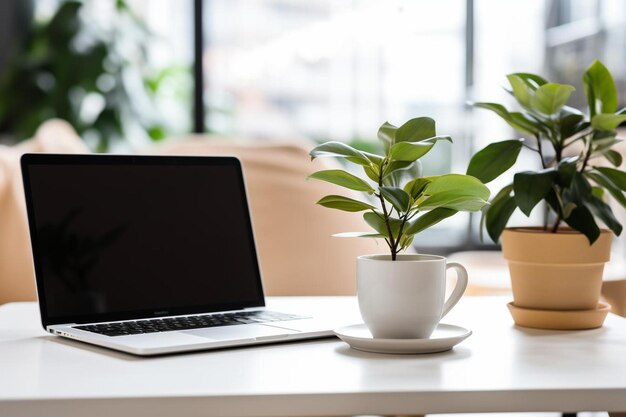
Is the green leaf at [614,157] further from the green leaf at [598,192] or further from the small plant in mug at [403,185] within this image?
the small plant in mug at [403,185]

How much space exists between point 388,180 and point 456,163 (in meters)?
3.39

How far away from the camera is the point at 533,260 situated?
108 cm

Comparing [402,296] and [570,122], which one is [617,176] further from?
[402,296]

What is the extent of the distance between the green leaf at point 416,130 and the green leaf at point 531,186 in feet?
0.50

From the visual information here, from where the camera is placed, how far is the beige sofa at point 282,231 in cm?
173

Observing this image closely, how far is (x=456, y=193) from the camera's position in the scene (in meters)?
0.92

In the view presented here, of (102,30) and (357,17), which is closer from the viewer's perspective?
(102,30)

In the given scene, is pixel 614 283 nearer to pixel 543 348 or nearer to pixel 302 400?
pixel 543 348

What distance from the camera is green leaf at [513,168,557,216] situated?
1026 millimetres

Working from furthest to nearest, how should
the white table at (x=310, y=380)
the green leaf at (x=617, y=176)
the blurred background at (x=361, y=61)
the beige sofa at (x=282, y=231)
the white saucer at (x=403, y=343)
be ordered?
the blurred background at (x=361, y=61) → the beige sofa at (x=282, y=231) → the green leaf at (x=617, y=176) → the white saucer at (x=403, y=343) → the white table at (x=310, y=380)

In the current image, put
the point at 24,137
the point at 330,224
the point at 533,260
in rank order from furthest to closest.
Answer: the point at 24,137 → the point at 330,224 → the point at 533,260

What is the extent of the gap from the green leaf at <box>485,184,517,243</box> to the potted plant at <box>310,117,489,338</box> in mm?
178

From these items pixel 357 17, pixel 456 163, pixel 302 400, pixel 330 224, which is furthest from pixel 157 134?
pixel 302 400

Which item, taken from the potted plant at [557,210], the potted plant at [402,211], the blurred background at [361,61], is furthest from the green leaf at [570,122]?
the blurred background at [361,61]
